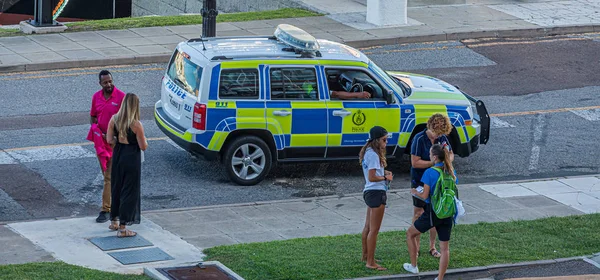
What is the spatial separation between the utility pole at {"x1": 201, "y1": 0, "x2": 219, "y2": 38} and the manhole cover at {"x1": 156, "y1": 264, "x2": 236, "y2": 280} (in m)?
10.2

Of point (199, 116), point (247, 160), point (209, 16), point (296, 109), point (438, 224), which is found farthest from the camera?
point (209, 16)

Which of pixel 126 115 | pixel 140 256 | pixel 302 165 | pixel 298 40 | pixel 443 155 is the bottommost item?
pixel 302 165

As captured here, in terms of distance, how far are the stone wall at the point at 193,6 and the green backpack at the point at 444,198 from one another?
1607 centimetres

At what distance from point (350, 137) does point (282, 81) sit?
1211 millimetres

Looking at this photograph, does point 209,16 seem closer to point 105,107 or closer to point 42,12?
point 42,12

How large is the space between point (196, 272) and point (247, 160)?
4.07 meters

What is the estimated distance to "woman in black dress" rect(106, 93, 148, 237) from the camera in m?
12.0

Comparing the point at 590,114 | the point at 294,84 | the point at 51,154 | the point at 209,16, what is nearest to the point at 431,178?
the point at 294,84

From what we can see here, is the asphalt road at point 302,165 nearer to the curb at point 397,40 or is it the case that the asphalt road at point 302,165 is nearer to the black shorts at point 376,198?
the curb at point 397,40

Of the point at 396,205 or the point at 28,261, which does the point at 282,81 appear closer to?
the point at 396,205

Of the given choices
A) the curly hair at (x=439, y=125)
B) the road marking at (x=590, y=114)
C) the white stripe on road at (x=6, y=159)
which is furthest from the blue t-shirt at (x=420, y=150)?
the road marking at (x=590, y=114)

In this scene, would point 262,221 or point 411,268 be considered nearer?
point 411,268

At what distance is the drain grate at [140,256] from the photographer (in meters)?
11.6

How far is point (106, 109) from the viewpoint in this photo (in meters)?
12.9
